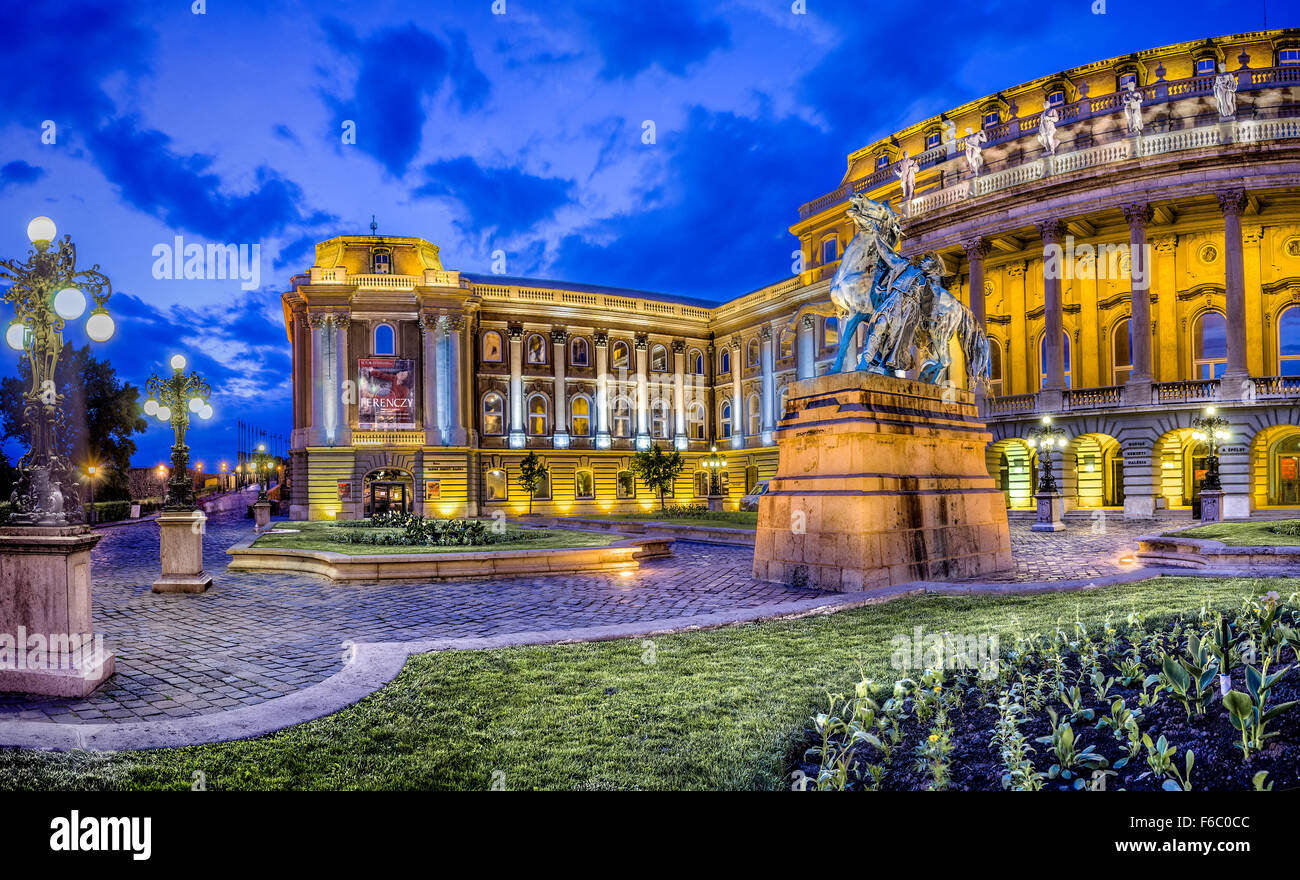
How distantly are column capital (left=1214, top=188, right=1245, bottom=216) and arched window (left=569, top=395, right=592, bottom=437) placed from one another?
1393 inches

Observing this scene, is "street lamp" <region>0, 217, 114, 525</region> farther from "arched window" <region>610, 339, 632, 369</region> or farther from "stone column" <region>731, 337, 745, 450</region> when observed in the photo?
"stone column" <region>731, 337, 745, 450</region>

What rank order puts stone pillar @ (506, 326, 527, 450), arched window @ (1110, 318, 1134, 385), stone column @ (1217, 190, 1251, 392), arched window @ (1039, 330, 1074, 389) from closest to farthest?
stone column @ (1217, 190, 1251, 392) < arched window @ (1110, 318, 1134, 385) < arched window @ (1039, 330, 1074, 389) < stone pillar @ (506, 326, 527, 450)

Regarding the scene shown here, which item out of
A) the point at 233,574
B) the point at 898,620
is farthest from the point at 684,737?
the point at 233,574

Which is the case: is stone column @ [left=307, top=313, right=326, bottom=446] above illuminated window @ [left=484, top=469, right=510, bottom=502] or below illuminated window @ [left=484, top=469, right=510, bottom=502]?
above

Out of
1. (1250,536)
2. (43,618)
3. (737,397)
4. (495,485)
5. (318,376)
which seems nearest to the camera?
(43,618)

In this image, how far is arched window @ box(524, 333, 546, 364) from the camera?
47000 millimetres

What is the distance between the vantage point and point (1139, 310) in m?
30.8

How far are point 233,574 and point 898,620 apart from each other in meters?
13.0

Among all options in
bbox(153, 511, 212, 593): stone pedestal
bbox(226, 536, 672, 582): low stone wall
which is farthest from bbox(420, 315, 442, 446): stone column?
bbox(153, 511, 212, 593): stone pedestal

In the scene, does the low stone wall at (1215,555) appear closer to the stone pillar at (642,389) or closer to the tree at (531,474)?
the tree at (531,474)

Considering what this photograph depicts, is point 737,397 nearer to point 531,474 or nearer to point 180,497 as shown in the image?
point 531,474

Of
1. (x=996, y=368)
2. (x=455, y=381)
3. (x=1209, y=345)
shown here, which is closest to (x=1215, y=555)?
(x=1209, y=345)

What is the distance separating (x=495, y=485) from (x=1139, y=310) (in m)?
36.2
